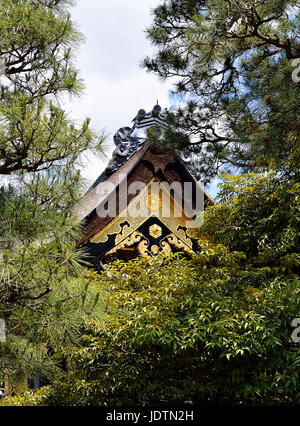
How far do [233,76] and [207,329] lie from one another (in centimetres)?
314

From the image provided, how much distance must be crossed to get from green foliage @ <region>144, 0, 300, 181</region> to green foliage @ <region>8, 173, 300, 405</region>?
0.71m

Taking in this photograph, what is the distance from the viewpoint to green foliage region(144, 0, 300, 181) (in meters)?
4.31

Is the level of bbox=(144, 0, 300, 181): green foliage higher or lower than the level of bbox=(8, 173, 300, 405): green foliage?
higher

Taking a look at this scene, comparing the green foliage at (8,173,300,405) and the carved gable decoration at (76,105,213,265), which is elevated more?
the carved gable decoration at (76,105,213,265)

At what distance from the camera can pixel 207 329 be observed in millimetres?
4027

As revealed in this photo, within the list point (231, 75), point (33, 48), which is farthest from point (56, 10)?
point (231, 75)

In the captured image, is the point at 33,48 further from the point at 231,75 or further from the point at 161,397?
the point at 161,397

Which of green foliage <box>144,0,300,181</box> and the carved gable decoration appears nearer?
green foliage <box>144,0,300,181</box>

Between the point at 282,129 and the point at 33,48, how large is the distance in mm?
2363

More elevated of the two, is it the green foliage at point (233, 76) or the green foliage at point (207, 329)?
the green foliage at point (233, 76)

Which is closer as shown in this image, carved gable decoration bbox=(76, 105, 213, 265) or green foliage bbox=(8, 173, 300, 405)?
green foliage bbox=(8, 173, 300, 405)

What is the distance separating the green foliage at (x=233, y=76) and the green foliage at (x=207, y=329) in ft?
2.34

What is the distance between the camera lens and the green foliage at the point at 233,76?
170 inches

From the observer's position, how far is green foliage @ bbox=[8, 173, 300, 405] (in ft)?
13.3
